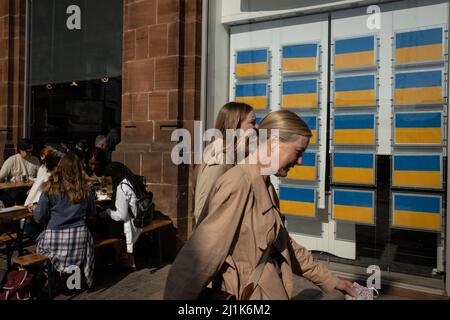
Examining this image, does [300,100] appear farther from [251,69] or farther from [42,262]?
[42,262]

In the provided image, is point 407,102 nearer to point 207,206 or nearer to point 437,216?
point 437,216

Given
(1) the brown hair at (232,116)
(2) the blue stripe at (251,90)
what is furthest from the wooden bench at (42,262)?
(2) the blue stripe at (251,90)

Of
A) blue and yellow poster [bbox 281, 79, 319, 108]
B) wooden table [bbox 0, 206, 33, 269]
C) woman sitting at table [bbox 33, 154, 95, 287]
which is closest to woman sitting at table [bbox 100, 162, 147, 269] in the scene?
woman sitting at table [bbox 33, 154, 95, 287]

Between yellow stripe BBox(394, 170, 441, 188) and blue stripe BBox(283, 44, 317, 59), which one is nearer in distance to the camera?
yellow stripe BBox(394, 170, 441, 188)

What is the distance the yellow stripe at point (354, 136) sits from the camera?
474cm

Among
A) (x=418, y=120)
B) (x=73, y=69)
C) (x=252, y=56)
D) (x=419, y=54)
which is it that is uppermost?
(x=73, y=69)

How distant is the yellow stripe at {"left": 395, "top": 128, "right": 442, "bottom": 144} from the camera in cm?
435

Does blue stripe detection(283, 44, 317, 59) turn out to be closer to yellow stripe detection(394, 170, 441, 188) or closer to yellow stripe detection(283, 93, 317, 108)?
yellow stripe detection(283, 93, 317, 108)

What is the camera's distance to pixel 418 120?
445 cm

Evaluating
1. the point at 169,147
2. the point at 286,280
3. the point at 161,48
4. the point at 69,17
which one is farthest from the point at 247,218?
the point at 69,17

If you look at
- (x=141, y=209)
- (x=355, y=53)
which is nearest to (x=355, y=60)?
(x=355, y=53)

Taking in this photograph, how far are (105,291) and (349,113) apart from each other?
3.43 m

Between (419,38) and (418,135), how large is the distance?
1.05 m

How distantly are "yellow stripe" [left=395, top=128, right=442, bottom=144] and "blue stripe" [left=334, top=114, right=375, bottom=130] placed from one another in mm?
318
